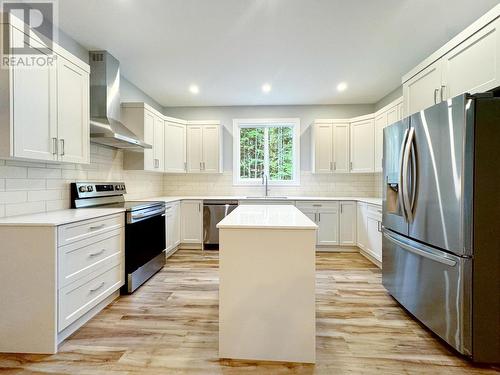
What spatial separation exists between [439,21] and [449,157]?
4.91 ft

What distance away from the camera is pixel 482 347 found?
1.62 metres

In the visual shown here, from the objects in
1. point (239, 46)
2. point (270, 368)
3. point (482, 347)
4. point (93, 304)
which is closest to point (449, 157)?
point (482, 347)

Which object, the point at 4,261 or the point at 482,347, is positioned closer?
the point at 482,347

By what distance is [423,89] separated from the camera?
247 centimetres

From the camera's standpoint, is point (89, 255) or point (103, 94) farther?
point (103, 94)

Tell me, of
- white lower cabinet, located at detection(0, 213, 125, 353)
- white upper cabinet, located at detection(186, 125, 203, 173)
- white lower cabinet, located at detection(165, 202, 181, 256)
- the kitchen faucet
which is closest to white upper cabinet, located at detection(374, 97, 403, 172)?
the kitchen faucet

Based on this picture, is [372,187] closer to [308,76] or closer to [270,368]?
[308,76]

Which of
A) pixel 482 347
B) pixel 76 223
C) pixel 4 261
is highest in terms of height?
pixel 76 223

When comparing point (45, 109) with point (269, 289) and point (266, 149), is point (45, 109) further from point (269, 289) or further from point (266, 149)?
point (266, 149)

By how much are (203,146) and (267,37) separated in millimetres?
2441

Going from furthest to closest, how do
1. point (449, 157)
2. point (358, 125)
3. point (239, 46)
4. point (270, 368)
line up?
1. point (358, 125)
2. point (239, 46)
3. point (449, 157)
4. point (270, 368)

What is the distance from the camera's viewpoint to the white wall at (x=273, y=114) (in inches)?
191

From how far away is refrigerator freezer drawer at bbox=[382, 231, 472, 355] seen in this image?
1652 millimetres

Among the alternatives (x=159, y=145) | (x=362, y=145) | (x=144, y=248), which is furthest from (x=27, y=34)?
(x=362, y=145)
